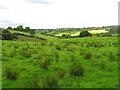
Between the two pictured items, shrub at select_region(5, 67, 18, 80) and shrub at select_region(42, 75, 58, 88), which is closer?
shrub at select_region(42, 75, 58, 88)

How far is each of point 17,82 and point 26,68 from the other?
3732 mm

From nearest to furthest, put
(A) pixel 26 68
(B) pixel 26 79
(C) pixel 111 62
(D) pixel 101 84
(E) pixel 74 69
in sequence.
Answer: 1. (D) pixel 101 84
2. (B) pixel 26 79
3. (E) pixel 74 69
4. (A) pixel 26 68
5. (C) pixel 111 62

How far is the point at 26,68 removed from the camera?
19281mm

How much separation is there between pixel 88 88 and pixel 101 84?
44.6 inches

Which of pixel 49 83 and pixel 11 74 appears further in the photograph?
pixel 11 74

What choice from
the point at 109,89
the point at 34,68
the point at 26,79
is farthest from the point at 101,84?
the point at 34,68

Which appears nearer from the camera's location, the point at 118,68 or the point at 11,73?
the point at 11,73

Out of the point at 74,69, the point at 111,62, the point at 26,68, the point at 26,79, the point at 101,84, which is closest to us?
the point at 101,84

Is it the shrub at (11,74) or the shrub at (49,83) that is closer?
the shrub at (49,83)

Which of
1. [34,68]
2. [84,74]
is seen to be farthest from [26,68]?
[84,74]

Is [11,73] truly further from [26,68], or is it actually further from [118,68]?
[118,68]

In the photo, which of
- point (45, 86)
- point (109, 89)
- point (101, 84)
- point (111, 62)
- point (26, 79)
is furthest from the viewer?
point (111, 62)

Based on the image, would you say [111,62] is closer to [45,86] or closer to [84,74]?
[84,74]

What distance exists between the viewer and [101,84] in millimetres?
15180
